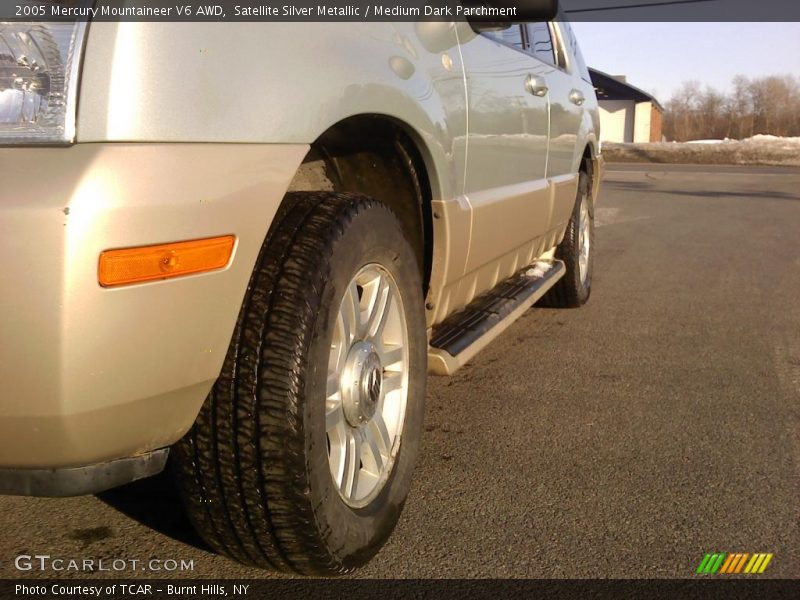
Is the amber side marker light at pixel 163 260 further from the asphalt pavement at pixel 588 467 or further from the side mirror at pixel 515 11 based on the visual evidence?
the side mirror at pixel 515 11

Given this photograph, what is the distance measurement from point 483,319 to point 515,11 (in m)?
1.15

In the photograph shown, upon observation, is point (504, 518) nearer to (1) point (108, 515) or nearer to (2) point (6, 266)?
(1) point (108, 515)

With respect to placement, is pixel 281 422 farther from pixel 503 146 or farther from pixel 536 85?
pixel 536 85

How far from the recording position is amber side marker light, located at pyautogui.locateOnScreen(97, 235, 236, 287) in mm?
1592

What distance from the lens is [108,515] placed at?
261 centimetres

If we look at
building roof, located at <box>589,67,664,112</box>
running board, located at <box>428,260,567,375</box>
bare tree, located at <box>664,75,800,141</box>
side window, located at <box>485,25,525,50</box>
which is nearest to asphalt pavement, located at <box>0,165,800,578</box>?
running board, located at <box>428,260,567,375</box>

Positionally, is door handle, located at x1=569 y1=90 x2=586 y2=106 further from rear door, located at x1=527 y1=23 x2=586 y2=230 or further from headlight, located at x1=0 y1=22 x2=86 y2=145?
headlight, located at x1=0 y1=22 x2=86 y2=145

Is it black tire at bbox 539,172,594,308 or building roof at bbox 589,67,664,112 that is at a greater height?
building roof at bbox 589,67,664,112

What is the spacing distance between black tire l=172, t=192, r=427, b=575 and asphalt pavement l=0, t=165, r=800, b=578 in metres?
0.29

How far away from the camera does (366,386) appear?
7.79 feet

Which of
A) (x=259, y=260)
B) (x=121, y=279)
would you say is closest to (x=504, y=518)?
(x=259, y=260)

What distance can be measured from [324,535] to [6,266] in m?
0.92

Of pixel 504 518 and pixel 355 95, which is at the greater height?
pixel 355 95

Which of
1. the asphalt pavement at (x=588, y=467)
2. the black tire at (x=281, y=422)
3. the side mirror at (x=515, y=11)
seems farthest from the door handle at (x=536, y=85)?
the black tire at (x=281, y=422)
